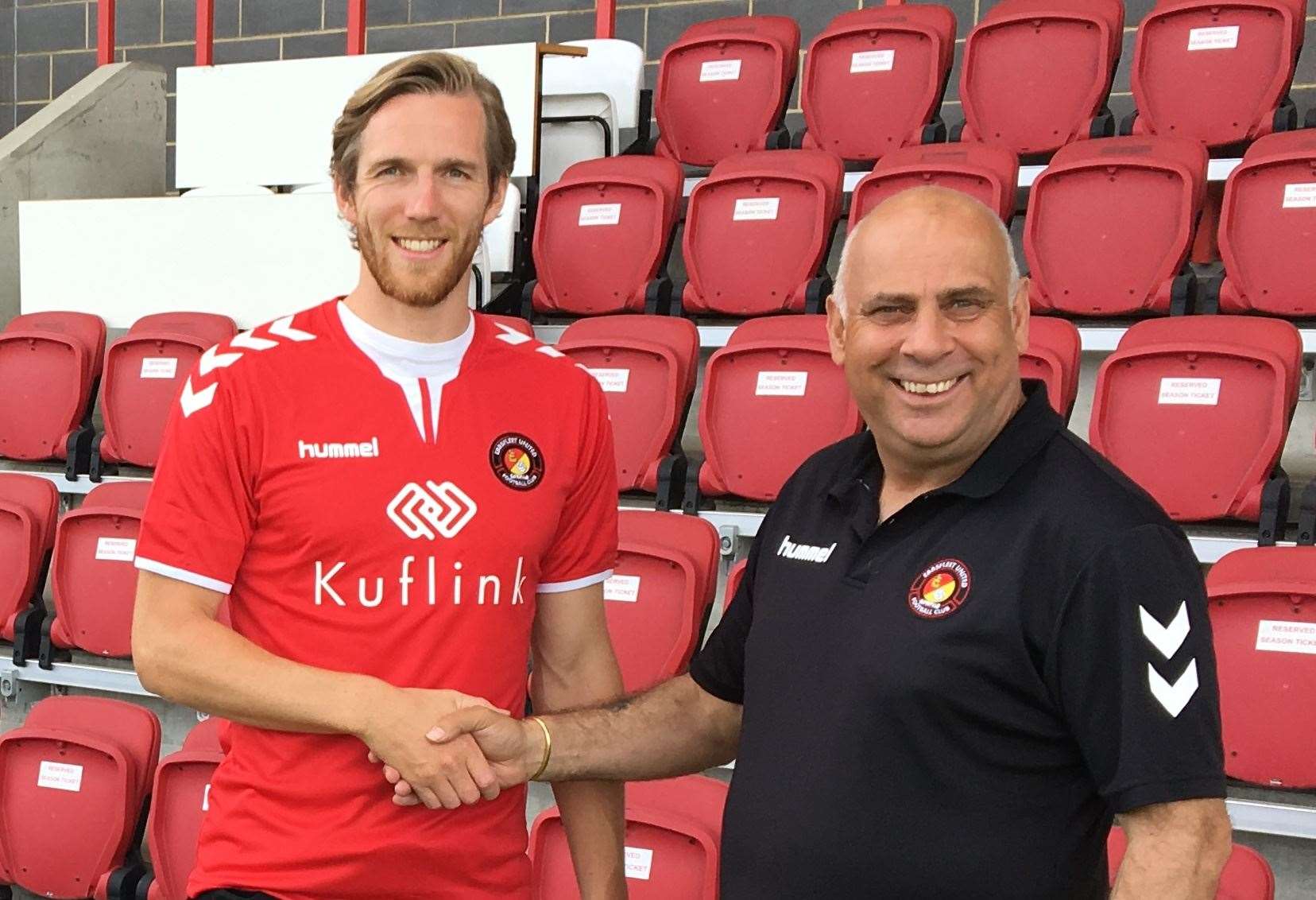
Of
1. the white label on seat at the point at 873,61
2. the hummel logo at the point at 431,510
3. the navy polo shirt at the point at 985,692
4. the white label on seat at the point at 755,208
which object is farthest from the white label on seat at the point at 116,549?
the navy polo shirt at the point at 985,692

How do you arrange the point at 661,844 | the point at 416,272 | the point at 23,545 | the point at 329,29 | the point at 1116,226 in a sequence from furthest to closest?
the point at 329,29 < the point at 23,545 < the point at 1116,226 < the point at 661,844 < the point at 416,272

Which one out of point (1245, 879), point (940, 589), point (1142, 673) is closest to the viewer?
point (1142, 673)

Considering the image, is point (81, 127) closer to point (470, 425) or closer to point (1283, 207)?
point (1283, 207)

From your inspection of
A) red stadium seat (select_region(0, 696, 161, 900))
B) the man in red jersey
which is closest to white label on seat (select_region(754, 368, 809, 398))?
red stadium seat (select_region(0, 696, 161, 900))

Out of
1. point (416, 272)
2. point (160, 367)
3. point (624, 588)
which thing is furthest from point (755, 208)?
point (416, 272)

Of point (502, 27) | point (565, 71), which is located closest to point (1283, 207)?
point (565, 71)

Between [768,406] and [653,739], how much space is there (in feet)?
5.99

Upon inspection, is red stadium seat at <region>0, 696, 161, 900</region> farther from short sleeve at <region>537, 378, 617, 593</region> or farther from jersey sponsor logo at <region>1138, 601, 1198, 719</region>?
jersey sponsor logo at <region>1138, 601, 1198, 719</region>

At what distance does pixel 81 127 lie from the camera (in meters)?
5.66

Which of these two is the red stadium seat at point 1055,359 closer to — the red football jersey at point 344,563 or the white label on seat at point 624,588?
the white label on seat at point 624,588

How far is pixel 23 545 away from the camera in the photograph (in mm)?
3846

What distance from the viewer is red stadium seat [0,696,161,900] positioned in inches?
129

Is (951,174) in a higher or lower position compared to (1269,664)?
higher

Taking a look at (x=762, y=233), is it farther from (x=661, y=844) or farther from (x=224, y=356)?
(x=224, y=356)
